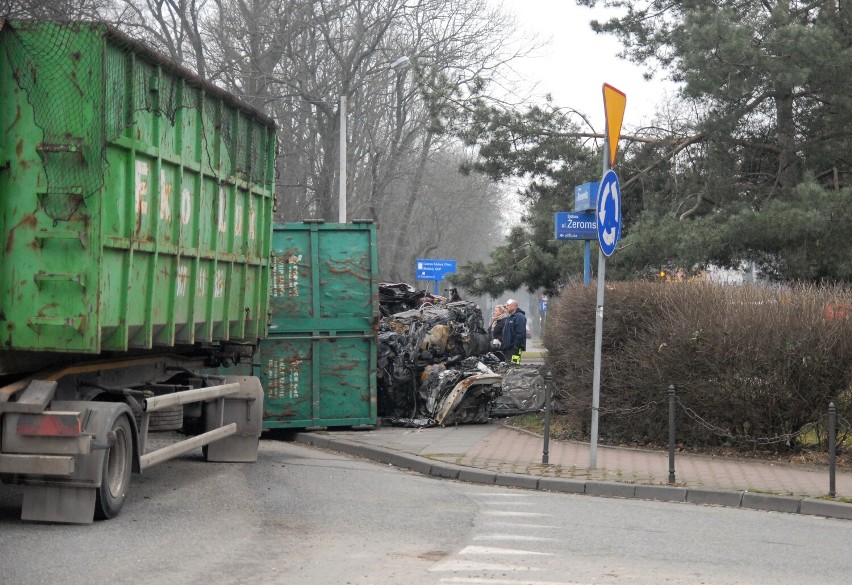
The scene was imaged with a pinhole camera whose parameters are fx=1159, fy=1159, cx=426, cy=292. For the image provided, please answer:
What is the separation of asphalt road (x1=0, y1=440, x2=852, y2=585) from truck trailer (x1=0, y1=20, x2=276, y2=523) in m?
0.55

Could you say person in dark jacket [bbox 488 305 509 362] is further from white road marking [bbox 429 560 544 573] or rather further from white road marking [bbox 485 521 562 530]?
white road marking [bbox 429 560 544 573]

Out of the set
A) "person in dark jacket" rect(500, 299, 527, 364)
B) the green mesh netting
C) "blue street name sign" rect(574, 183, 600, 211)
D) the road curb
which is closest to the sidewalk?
the road curb

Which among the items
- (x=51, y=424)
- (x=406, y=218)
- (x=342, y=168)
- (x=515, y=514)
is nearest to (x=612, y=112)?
(x=515, y=514)

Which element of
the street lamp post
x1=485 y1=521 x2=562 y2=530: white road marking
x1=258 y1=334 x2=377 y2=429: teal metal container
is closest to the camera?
x1=485 y1=521 x2=562 y2=530: white road marking

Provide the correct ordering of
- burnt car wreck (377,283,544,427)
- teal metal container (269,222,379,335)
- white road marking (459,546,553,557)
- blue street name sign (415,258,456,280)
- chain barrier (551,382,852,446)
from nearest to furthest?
white road marking (459,546,553,557)
chain barrier (551,382,852,446)
teal metal container (269,222,379,335)
burnt car wreck (377,283,544,427)
blue street name sign (415,258,456,280)

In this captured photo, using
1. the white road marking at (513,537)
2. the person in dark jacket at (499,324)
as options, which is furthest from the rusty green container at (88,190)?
the person in dark jacket at (499,324)

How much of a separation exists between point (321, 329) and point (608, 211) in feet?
16.6

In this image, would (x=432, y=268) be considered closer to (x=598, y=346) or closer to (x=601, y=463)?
(x=601, y=463)

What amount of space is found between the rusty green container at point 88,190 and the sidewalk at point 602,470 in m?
4.06

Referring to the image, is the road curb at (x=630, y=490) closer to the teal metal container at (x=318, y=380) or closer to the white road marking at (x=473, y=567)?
the teal metal container at (x=318, y=380)

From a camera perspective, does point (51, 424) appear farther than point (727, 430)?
No

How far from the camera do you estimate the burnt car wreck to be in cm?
1633

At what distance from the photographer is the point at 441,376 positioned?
1650 cm

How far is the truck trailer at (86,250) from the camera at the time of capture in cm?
791
